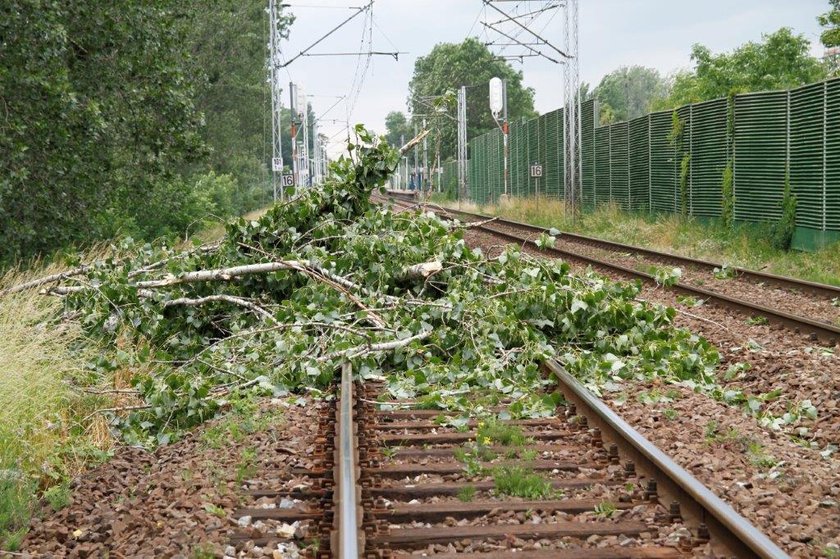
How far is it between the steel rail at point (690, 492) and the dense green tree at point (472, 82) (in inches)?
3452

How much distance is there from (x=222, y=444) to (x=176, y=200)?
2311 cm

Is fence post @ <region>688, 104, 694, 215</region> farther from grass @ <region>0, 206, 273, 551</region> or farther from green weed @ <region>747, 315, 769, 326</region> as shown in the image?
grass @ <region>0, 206, 273, 551</region>

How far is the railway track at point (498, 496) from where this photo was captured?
4574 mm

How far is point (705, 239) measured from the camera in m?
23.1

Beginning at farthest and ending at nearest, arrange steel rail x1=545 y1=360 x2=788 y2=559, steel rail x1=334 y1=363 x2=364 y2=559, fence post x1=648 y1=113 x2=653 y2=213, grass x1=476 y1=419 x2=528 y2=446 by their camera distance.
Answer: fence post x1=648 y1=113 x2=653 y2=213 < grass x1=476 y1=419 x2=528 y2=446 < steel rail x1=334 y1=363 x2=364 y2=559 < steel rail x1=545 y1=360 x2=788 y2=559

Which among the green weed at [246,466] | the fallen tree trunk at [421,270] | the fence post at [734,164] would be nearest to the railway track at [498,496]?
the green weed at [246,466]

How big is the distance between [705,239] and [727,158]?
265 centimetres

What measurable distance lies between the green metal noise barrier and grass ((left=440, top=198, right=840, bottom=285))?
1.63ft

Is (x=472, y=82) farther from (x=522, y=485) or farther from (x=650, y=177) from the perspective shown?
(x=522, y=485)

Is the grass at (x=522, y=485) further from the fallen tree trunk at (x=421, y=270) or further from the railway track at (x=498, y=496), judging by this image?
the fallen tree trunk at (x=421, y=270)

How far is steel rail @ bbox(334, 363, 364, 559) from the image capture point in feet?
14.3

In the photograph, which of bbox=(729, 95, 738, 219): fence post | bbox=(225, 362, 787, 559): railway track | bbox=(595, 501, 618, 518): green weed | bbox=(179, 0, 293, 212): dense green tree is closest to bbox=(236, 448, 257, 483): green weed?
bbox=(225, 362, 787, 559): railway track

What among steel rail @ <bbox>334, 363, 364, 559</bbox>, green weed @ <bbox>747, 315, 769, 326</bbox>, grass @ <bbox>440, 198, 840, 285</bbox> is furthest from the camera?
grass @ <bbox>440, 198, 840, 285</bbox>

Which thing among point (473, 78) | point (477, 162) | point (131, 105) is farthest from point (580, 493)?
point (473, 78)
